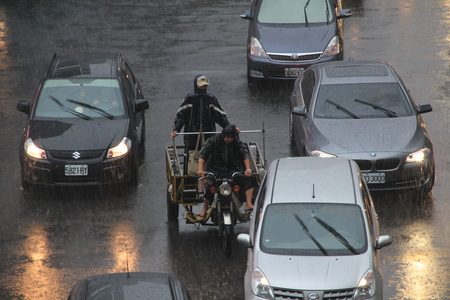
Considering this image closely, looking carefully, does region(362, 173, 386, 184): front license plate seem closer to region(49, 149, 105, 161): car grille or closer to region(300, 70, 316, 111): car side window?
region(300, 70, 316, 111): car side window

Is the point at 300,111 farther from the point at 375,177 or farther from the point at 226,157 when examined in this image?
the point at 226,157

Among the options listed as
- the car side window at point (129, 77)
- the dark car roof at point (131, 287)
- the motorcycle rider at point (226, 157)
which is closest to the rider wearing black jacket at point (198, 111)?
the motorcycle rider at point (226, 157)

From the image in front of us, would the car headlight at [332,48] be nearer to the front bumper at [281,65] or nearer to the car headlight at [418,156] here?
the front bumper at [281,65]

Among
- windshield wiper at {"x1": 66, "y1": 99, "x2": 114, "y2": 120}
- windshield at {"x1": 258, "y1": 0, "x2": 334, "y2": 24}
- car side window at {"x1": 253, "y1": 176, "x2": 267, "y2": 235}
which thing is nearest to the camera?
car side window at {"x1": 253, "y1": 176, "x2": 267, "y2": 235}

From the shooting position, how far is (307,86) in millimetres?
14531

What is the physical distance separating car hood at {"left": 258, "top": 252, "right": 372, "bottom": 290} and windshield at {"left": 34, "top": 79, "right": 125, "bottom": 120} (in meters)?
5.84

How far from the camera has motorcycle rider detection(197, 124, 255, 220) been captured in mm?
10883

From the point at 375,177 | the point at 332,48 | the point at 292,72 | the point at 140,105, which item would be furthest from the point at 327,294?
the point at 332,48

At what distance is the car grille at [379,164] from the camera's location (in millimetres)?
A: 12141

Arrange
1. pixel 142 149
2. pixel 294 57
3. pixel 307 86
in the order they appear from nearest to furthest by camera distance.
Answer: pixel 307 86
pixel 142 149
pixel 294 57

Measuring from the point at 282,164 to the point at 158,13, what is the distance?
17.8 meters

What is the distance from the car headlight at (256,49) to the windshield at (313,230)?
934cm

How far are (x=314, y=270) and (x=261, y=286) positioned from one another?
0.58 m

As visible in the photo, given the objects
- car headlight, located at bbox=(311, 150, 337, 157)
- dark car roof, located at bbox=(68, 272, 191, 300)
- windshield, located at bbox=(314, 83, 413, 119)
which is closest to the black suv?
car headlight, located at bbox=(311, 150, 337, 157)
